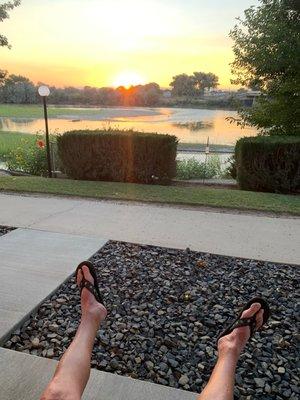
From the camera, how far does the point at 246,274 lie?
137 inches

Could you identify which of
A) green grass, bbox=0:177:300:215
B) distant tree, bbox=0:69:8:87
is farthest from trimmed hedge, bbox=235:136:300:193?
distant tree, bbox=0:69:8:87

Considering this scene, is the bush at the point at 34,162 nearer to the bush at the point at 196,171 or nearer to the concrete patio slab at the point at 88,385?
the bush at the point at 196,171

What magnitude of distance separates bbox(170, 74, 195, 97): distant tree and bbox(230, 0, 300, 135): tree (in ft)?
166

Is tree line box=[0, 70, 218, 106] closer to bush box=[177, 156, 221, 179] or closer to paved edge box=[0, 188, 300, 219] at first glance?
bush box=[177, 156, 221, 179]

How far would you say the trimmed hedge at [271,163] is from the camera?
7.21 meters

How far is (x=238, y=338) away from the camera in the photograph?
2.10 metres

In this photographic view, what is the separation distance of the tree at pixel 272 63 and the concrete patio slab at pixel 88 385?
27.7 feet

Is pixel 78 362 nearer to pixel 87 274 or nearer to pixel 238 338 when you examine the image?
pixel 87 274

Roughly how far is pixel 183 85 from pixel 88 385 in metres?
63.3

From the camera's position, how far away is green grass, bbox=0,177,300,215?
5.86 m

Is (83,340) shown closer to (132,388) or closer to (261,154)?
(132,388)

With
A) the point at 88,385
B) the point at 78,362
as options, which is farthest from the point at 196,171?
the point at 78,362

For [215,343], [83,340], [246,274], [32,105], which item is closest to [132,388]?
[83,340]

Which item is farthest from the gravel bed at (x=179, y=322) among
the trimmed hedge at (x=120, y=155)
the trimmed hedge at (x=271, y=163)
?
the trimmed hedge at (x=120, y=155)
